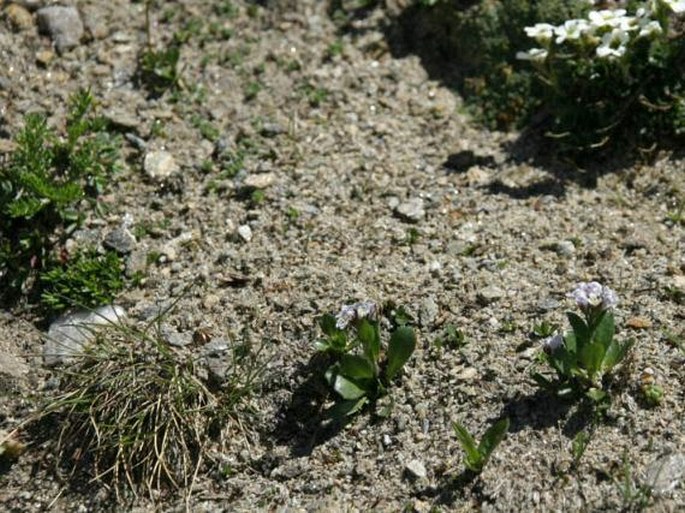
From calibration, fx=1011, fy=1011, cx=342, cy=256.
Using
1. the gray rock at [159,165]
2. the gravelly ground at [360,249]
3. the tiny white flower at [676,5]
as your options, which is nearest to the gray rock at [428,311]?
the gravelly ground at [360,249]

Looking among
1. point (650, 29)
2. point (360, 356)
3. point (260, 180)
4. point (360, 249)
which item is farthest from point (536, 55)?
point (360, 356)

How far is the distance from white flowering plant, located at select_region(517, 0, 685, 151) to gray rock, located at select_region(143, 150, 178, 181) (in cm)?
193

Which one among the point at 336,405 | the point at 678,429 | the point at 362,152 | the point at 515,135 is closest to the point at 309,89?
the point at 362,152

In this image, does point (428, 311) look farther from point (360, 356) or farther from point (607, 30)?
point (607, 30)

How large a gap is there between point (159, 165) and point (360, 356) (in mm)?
1757

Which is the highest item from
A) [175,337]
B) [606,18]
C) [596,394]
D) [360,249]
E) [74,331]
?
[606,18]

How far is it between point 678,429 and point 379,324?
4.34ft

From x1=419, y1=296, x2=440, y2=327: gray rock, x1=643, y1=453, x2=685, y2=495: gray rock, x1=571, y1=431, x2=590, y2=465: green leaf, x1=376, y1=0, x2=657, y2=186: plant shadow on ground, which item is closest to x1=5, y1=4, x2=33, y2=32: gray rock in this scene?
x1=376, y1=0, x2=657, y2=186: plant shadow on ground

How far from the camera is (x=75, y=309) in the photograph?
4.79 metres

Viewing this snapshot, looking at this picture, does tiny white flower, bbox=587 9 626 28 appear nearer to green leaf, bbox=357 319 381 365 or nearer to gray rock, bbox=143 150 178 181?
green leaf, bbox=357 319 381 365

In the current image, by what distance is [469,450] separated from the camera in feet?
12.5

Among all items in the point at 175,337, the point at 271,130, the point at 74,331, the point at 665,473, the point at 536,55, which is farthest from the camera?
the point at 271,130

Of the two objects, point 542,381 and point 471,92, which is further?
point 471,92

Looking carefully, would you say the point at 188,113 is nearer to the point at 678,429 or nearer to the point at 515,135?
the point at 515,135
